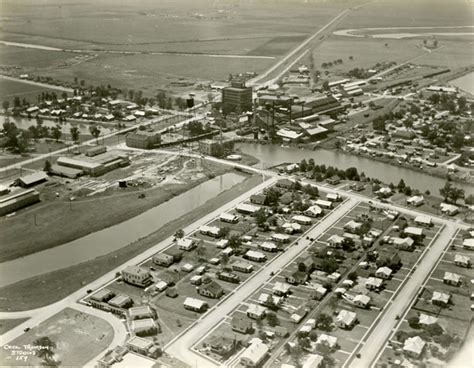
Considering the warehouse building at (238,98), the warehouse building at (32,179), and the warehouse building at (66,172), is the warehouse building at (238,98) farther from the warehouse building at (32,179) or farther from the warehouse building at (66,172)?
the warehouse building at (32,179)

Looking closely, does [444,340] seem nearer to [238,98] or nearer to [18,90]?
[238,98]

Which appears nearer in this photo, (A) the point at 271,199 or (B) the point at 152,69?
(A) the point at 271,199

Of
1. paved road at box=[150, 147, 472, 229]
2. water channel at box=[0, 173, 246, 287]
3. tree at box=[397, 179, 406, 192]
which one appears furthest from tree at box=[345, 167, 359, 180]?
water channel at box=[0, 173, 246, 287]

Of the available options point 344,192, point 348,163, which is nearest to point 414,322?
point 344,192

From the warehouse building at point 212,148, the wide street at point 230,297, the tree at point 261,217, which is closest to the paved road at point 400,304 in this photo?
the wide street at point 230,297

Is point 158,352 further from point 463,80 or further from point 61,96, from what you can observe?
point 463,80

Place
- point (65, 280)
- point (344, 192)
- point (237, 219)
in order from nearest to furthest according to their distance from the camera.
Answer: point (65, 280), point (237, 219), point (344, 192)

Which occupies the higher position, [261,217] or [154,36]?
[154,36]

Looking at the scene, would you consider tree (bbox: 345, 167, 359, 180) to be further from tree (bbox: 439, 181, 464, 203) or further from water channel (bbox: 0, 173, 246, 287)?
water channel (bbox: 0, 173, 246, 287)

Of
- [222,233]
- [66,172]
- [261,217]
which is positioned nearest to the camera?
[222,233]
